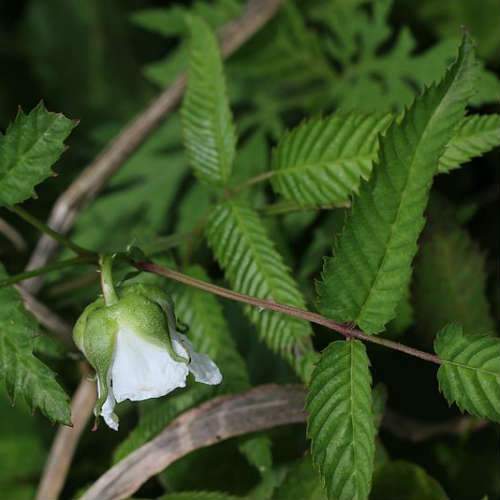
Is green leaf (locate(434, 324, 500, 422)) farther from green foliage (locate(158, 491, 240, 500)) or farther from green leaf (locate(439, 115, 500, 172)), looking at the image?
green foliage (locate(158, 491, 240, 500))

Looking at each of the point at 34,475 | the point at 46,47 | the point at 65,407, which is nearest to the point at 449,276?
the point at 65,407

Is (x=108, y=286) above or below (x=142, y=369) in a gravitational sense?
above

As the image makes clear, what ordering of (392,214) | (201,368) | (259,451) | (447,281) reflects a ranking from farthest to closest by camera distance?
(447,281)
(259,451)
(201,368)
(392,214)

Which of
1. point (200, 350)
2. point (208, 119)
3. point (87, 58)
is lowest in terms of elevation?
point (200, 350)

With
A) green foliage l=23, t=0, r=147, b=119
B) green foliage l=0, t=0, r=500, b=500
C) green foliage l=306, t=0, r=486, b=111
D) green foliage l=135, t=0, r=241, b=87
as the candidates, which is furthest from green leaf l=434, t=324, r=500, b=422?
green foliage l=23, t=0, r=147, b=119

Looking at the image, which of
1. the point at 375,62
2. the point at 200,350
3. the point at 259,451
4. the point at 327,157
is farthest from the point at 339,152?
the point at 375,62

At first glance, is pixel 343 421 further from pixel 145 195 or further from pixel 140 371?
pixel 145 195

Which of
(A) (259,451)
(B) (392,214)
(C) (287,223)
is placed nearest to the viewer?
(B) (392,214)
